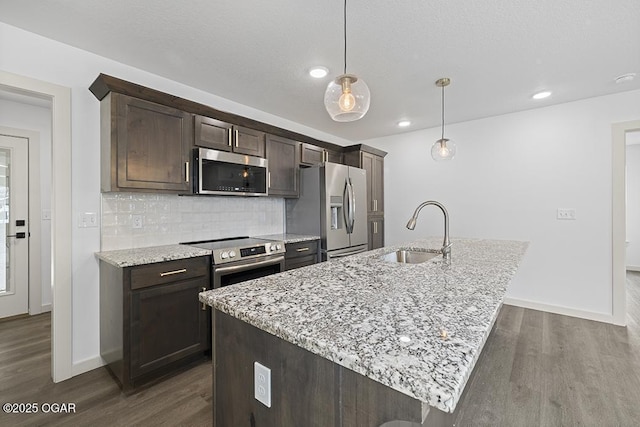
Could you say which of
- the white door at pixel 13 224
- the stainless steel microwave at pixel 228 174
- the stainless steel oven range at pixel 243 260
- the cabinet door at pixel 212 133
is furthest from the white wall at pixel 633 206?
the white door at pixel 13 224

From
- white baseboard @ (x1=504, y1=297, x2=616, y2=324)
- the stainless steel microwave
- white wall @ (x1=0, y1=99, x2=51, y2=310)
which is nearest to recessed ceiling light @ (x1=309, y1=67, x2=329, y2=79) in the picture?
the stainless steel microwave

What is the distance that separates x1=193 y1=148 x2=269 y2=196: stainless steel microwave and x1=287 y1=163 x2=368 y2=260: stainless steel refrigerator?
1.98 feet

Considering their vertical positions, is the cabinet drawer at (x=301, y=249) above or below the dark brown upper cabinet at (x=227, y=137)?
below

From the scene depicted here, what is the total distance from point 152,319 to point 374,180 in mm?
3364

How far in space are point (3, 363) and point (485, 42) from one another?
4.43 meters

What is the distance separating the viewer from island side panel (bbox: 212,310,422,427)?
0.65 m

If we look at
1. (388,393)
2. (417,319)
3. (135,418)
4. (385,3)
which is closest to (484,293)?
(417,319)

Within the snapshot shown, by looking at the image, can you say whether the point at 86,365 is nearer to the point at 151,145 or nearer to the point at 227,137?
the point at 151,145

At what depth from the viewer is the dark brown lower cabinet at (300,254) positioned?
2.94 m

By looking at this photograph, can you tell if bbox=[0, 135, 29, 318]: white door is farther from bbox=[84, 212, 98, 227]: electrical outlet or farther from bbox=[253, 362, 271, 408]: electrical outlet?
bbox=[253, 362, 271, 408]: electrical outlet

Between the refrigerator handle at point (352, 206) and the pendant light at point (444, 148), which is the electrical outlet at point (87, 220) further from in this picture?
the pendant light at point (444, 148)

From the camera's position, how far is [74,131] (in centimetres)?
Result: 214

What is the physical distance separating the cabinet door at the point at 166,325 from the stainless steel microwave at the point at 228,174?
843mm

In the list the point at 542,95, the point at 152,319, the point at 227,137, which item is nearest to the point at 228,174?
the point at 227,137
